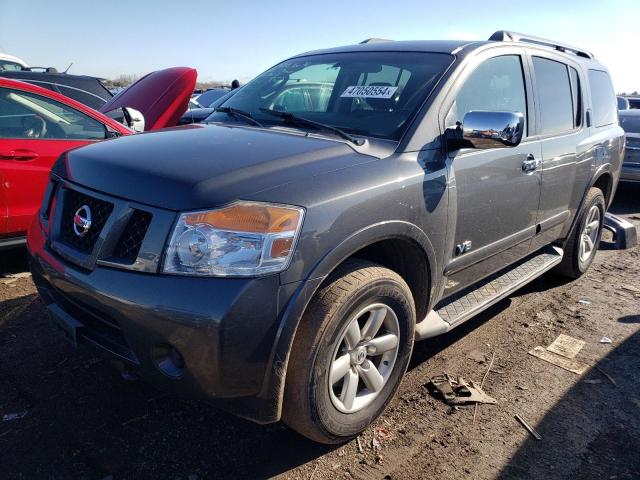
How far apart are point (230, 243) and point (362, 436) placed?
4.15 feet

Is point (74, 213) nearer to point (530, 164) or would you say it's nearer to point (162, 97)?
point (530, 164)

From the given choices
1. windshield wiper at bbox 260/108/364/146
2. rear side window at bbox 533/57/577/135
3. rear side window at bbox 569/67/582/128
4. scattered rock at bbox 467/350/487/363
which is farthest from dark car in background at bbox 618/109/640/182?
windshield wiper at bbox 260/108/364/146

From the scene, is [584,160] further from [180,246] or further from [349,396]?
[180,246]

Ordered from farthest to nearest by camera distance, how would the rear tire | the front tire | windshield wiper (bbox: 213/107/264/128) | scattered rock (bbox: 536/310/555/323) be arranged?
the rear tire < scattered rock (bbox: 536/310/555/323) < windshield wiper (bbox: 213/107/264/128) < the front tire

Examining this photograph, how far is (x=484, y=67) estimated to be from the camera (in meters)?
3.18

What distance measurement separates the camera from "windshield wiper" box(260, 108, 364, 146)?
2668 millimetres

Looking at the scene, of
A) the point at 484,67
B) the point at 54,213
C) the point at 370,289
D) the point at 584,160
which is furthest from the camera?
the point at 584,160

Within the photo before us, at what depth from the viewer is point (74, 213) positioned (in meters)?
2.42

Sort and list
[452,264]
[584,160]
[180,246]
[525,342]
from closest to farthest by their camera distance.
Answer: [180,246] < [452,264] < [525,342] < [584,160]

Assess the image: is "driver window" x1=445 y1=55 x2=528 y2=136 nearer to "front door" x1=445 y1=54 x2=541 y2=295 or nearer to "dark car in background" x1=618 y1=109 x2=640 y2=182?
"front door" x1=445 y1=54 x2=541 y2=295

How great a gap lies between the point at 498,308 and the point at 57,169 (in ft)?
10.8

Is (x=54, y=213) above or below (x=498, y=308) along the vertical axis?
above

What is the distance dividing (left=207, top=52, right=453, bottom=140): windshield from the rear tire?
233 cm

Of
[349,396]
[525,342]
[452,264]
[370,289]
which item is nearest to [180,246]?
[370,289]
